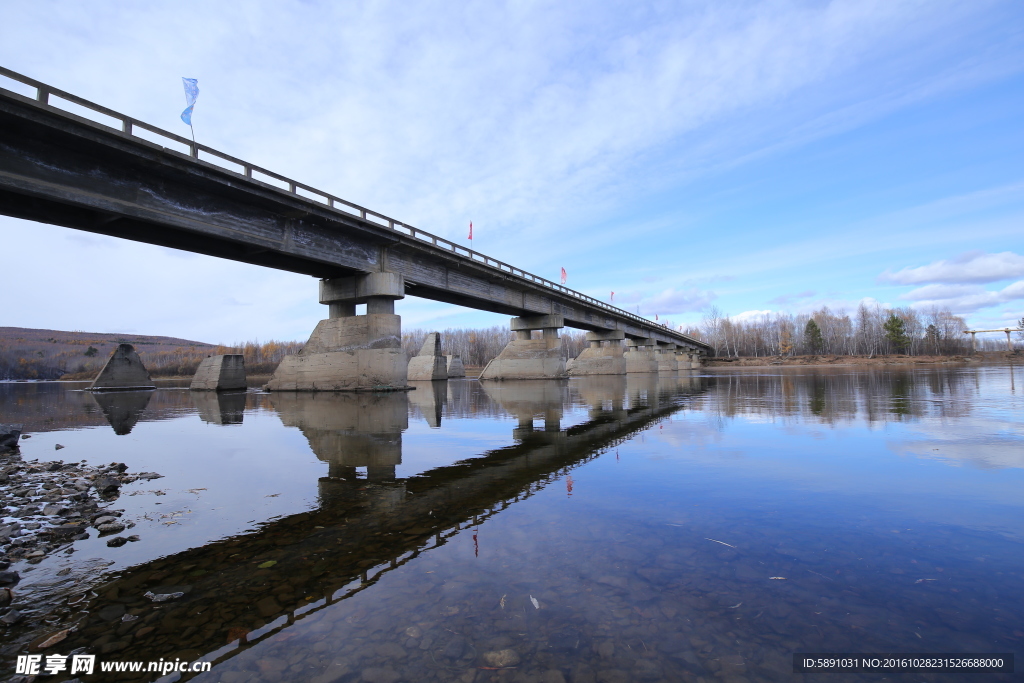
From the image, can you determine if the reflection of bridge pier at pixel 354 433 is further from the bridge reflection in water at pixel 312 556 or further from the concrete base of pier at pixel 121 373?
the concrete base of pier at pixel 121 373

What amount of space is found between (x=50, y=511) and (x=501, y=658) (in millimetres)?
5861

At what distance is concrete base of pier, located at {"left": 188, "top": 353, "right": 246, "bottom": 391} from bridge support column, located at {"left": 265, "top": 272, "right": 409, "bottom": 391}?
853 cm

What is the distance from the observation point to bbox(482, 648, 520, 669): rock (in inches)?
94.9

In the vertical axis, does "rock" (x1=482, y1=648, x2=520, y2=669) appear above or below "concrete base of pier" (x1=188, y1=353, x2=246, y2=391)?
below

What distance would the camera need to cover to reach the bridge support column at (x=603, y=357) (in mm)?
58781

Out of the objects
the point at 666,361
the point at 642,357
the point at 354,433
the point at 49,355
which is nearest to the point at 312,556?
the point at 354,433

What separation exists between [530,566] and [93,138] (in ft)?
60.4

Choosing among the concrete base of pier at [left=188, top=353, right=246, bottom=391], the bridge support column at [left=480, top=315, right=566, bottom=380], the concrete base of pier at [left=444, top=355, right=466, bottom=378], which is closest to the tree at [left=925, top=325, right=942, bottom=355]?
the bridge support column at [left=480, top=315, right=566, bottom=380]

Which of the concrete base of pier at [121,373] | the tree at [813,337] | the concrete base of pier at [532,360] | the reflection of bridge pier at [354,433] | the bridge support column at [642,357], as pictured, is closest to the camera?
the reflection of bridge pier at [354,433]

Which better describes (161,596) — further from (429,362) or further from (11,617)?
(429,362)

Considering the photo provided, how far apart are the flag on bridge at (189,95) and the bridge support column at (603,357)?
155ft

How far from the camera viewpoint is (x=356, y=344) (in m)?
25.3

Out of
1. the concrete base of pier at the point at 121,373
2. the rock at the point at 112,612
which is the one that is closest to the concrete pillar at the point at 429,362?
the concrete base of pier at the point at 121,373

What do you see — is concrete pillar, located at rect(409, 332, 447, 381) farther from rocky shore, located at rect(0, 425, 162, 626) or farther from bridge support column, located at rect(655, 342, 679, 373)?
bridge support column, located at rect(655, 342, 679, 373)
